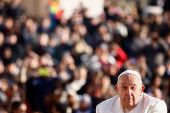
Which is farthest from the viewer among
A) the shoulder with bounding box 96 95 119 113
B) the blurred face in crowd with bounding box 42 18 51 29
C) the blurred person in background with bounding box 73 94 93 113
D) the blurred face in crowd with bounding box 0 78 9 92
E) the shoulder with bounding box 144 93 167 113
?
the blurred face in crowd with bounding box 42 18 51 29

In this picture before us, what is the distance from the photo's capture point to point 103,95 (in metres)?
9.65

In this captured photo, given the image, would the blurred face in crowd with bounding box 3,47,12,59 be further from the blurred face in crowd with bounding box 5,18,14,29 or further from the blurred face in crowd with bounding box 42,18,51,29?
the blurred face in crowd with bounding box 42,18,51,29

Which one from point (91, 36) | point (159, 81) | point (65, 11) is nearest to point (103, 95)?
point (159, 81)

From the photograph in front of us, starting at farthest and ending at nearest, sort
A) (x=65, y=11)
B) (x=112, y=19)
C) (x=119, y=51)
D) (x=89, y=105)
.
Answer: (x=65, y=11), (x=112, y=19), (x=119, y=51), (x=89, y=105)

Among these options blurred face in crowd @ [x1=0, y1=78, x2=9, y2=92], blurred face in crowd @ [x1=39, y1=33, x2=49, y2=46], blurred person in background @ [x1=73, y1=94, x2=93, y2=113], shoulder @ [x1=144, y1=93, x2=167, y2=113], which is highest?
blurred face in crowd @ [x1=39, y1=33, x2=49, y2=46]

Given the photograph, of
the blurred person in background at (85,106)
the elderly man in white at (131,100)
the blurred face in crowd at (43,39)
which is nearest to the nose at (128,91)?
the elderly man in white at (131,100)

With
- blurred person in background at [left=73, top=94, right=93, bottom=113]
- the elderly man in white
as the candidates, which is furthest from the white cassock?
blurred person in background at [left=73, top=94, right=93, bottom=113]

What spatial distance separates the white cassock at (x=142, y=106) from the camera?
14.1ft

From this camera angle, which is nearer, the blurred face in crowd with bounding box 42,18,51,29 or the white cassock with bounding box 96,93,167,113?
the white cassock with bounding box 96,93,167,113

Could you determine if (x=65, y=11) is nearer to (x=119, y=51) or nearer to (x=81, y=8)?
(x=81, y=8)

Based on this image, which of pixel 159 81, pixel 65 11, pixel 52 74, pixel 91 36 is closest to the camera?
pixel 159 81

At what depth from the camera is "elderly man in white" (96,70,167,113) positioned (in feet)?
13.8

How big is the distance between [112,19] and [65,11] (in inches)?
114

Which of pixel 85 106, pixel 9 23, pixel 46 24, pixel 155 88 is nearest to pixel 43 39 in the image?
pixel 46 24
